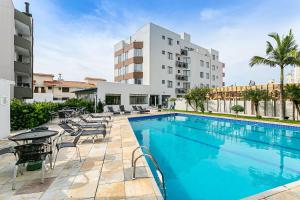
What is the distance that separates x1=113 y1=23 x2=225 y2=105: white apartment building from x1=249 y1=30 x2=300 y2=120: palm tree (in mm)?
20626

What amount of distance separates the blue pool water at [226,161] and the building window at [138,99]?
1828 centimetres

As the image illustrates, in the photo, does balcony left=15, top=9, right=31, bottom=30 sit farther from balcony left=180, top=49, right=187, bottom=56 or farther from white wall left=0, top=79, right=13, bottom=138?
balcony left=180, top=49, right=187, bottom=56

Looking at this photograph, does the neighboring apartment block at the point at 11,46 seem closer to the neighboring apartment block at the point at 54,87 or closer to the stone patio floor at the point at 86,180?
the stone patio floor at the point at 86,180

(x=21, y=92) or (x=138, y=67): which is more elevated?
(x=138, y=67)

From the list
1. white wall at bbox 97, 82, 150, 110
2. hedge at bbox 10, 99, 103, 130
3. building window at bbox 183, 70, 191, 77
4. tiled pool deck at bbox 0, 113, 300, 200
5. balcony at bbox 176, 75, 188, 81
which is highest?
building window at bbox 183, 70, 191, 77

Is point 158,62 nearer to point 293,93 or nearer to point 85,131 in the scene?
point 293,93

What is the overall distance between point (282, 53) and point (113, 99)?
21700 millimetres

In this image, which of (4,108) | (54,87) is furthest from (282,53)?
(54,87)

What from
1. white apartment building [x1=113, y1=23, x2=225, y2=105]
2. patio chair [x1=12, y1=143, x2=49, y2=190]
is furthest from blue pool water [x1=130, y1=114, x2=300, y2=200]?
white apartment building [x1=113, y1=23, x2=225, y2=105]

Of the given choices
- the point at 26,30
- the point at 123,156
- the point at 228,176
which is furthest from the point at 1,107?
the point at 26,30

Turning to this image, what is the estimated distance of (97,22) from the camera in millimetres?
17172

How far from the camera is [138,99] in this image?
3262cm

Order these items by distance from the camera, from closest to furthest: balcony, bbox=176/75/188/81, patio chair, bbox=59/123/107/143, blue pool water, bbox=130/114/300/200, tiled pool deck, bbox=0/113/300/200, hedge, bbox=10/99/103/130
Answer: tiled pool deck, bbox=0/113/300/200 → blue pool water, bbox=130/114/300/200 → patio chair, bbox=59/123/107/143 → hedge, bbox=10/99/103/130 → balcony, bbox=176/75/188/81

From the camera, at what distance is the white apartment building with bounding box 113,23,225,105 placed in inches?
1391
